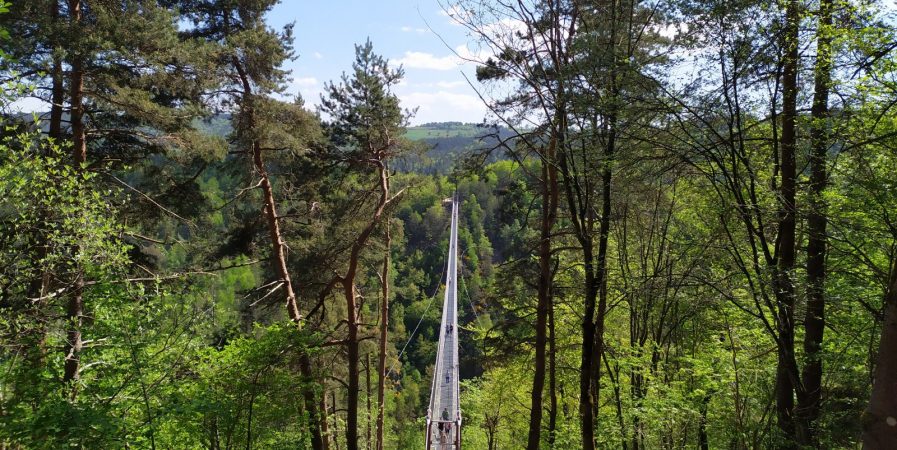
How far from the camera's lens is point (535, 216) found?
402 inches

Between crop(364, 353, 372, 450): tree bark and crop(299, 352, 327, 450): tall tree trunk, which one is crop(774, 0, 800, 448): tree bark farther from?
crop(364, 353, 372, 450): tree bark

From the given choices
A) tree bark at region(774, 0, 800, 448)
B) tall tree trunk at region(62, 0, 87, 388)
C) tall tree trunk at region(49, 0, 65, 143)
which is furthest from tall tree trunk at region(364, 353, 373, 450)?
tree bark at region(774, 0, 800, 448)

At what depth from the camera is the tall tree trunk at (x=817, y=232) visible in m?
3.52

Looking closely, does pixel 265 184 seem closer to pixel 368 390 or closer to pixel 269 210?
pixel 269 210

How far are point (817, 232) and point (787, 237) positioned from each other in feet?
1.00

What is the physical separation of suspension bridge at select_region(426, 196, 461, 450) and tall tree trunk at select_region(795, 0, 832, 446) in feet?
26.7

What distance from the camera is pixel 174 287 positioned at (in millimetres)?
6824

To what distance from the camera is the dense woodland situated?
12.2ft

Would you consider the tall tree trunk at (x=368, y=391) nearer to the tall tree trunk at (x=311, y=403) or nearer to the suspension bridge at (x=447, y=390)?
the suspension bridge at (x=447, y=390)

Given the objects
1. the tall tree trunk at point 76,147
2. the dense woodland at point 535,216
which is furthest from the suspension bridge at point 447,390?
the tall tree trunk at point 76,147

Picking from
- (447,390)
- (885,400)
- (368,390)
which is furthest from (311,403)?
(447,390)

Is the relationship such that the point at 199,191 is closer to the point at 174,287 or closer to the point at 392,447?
the point at 174,287

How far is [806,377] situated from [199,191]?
8.81 meters

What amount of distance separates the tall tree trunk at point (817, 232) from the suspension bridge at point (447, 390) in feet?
26.7
